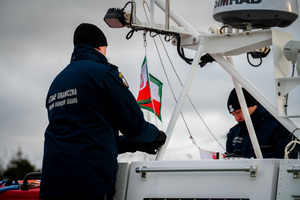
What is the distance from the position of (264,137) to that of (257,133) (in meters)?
0.14

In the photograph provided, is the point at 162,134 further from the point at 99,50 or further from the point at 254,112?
the point at 254,112

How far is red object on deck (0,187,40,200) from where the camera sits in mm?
6918

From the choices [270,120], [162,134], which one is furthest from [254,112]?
[162,134]

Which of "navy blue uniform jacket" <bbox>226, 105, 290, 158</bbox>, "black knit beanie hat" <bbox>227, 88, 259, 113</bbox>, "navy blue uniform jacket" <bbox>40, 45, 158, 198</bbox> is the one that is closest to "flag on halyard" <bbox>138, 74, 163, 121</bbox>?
"black knit beanie hat" <bbox>227, 88, 259, 113</bbox>

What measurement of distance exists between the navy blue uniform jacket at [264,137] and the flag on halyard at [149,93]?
975 millimetres

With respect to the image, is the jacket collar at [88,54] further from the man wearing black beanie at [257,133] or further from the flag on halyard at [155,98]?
the flag on halyard at [155,98]

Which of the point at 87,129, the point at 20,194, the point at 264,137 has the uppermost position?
the point at 264,137

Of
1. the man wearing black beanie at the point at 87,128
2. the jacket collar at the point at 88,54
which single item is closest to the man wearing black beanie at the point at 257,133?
the man wearing black beanie at the point at 87,128

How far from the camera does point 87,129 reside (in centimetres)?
489

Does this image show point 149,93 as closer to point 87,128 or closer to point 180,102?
point 180,102

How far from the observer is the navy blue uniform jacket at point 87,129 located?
484cm

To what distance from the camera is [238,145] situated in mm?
7340

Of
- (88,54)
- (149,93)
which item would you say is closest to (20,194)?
(149,93)

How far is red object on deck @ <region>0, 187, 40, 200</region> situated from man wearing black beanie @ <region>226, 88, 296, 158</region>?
7.09ft
